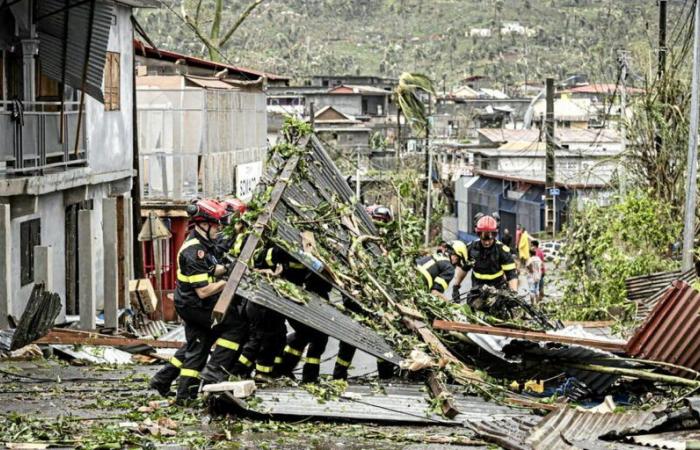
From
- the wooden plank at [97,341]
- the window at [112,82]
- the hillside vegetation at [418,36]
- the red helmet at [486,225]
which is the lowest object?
the wooden plank at [97,341]

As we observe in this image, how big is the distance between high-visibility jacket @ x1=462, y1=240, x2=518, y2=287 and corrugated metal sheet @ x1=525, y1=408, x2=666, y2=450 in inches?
232

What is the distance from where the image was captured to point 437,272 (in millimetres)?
14695

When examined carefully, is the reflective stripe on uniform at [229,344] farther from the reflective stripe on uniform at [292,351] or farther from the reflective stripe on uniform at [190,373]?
the reflective stripe on uniform at [292,351]

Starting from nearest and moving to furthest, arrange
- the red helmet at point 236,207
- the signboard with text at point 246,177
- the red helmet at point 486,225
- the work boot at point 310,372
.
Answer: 1. the work boot at point 310,372
2. the red helmet at point 236,207
3. the red helmet at point 486,225
4. the signboard with text at point 246,177

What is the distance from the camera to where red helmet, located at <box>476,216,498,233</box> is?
1532 centimetres

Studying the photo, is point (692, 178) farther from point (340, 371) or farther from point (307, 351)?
point (307, 351)

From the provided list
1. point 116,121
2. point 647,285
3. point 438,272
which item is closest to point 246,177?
point 116,121

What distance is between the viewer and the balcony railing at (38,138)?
19375 mm

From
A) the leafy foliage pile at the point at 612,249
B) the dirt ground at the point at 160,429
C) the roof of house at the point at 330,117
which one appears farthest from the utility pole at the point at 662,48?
the roof of house at the point at 330,117

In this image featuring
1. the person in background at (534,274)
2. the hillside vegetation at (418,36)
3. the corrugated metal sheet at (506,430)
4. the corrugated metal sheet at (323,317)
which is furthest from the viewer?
the hillside vegetation at (418,36)

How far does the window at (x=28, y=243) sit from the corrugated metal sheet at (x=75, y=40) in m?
2.22

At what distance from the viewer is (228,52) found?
107250 millimetres

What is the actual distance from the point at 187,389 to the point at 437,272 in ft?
13.4

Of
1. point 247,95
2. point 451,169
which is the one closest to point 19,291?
point 247,95
